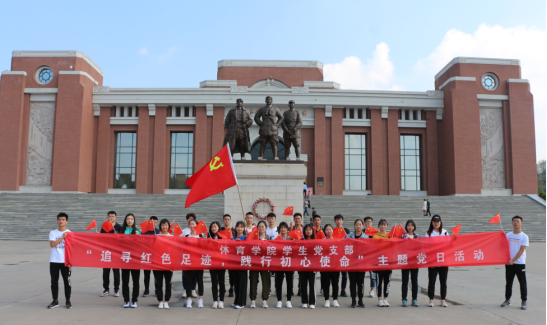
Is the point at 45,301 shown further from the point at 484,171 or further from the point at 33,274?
the point at 484,171

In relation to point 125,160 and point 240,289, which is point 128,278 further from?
point 125,160

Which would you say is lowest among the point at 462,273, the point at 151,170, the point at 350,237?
the point at 462,273

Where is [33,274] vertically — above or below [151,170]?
below

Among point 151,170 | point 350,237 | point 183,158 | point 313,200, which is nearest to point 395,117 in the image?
point 313,200

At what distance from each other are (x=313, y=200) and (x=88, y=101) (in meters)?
19.1

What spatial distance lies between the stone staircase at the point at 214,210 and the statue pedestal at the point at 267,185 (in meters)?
7.03

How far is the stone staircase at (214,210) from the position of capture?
70.5 ft

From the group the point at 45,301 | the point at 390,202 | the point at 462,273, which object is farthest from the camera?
the point at 390,202

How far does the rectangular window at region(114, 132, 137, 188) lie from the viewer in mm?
33312

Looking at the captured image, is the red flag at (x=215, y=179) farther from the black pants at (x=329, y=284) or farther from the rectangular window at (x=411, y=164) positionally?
the rectangular window at (x=411, y=164)

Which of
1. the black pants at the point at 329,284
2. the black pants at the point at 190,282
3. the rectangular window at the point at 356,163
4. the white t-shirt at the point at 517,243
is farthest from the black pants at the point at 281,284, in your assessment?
the rectangular window at the point at 356,163

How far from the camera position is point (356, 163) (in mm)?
33750

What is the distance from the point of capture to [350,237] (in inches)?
314

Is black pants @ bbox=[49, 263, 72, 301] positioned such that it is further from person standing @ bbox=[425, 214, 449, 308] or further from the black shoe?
person standing @ bbox=[425, 214, 449, 308]
